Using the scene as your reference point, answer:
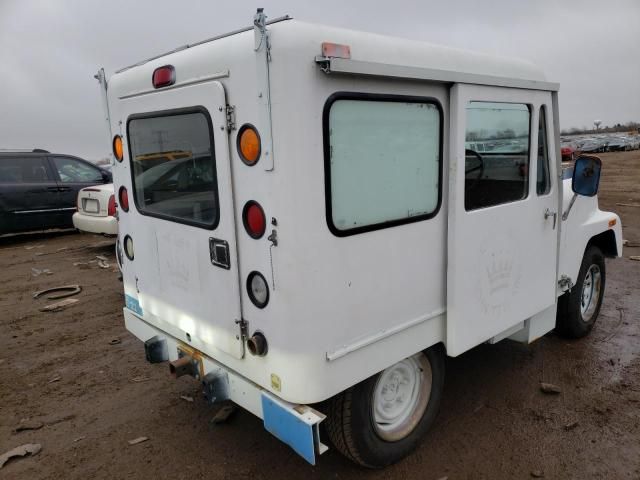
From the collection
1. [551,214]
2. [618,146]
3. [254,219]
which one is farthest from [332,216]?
[618,146]

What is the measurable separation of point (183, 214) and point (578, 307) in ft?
11.4

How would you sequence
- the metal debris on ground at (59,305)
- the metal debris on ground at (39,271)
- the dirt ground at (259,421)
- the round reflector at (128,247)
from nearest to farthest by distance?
the dirt ground at (259,421), the round reflector at (128,247), the metal debris on ground at (59,305), the metal debris on ground at (39,271)

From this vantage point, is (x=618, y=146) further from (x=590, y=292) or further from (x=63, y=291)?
(x=63, y=291)

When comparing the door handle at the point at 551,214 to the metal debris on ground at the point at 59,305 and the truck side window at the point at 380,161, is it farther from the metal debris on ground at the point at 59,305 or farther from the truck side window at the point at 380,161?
the metal debris on ground at the point at 59,305

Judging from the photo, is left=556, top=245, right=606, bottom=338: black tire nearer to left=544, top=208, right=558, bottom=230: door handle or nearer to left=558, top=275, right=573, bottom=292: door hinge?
left=558, top=275, right=573, bottom=292: door hinge

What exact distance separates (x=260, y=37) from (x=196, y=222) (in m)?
1.10

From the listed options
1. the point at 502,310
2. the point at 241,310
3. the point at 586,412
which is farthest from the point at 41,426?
the point at 586,412

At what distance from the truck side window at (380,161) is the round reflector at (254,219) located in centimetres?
31

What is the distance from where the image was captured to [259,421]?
3.42m

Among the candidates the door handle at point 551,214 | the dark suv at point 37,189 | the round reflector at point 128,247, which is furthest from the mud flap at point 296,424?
the dark suv at point 37,189

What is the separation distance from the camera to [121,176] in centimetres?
329

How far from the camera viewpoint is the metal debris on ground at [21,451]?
10.2 ft

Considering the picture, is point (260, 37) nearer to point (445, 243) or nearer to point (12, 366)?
point (445, 243)

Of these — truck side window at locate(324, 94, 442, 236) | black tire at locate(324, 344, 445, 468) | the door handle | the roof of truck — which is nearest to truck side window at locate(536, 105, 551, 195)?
the door handle
